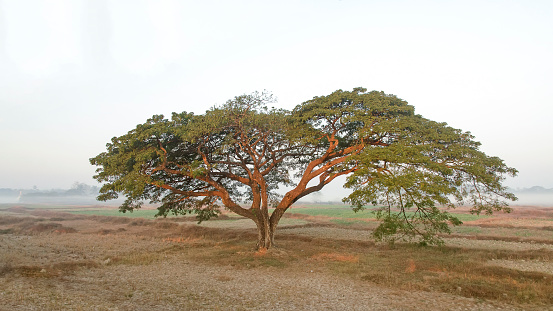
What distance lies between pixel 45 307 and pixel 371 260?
44.1 ft

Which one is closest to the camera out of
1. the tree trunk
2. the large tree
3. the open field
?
the open field

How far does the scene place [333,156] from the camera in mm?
17766

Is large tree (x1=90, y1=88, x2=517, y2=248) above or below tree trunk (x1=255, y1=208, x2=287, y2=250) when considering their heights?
above

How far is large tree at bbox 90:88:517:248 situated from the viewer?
1320 cm

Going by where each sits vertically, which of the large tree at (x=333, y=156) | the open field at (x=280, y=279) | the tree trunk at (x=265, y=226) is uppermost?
the large tree at (x=333, y=156)

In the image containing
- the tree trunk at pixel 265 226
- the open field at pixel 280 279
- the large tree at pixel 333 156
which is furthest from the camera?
the tree trunk at pixel 265 226

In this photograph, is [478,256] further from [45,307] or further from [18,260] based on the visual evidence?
[18,260]

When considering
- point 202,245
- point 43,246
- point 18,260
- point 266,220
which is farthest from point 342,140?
point 43,246

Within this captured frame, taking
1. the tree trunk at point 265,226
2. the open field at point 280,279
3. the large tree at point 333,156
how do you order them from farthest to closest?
the tree trunk at point 265,226, the large tree at point 333,156, the open field at point 280,279

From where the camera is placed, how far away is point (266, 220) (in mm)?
18766

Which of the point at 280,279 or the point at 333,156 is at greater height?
the point at 333,156

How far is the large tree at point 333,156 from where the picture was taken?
13195 millimetres

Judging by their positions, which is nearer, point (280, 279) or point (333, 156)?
point (280, 279)

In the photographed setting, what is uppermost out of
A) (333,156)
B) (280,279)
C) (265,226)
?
(333,156)
